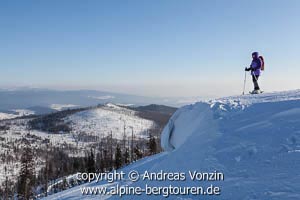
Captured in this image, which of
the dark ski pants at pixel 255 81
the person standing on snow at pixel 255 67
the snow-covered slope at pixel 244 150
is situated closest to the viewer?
the snow-covered slope at pixel 244 150

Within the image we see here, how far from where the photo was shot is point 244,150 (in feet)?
36.6

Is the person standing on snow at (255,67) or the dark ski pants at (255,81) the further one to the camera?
the person standing on snow at (255,67)

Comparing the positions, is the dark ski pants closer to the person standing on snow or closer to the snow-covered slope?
the person standing on snow

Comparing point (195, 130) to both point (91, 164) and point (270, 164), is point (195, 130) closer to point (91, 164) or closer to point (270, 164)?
point (270, 164)

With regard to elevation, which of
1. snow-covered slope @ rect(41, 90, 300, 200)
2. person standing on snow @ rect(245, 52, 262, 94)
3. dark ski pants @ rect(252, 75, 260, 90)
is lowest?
snow-covered slope @ rect(41, 90, 300, 200)

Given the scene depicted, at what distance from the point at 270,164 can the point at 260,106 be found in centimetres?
440

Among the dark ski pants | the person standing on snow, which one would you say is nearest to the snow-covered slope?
the dark ski pants

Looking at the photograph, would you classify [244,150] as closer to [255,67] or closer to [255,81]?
[255,81]

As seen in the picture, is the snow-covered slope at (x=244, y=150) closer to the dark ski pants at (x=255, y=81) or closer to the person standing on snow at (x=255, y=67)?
the dark ski pants at (x=255, y=81)

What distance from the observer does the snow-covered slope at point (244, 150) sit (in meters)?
9.48

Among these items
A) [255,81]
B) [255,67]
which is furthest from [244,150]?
[255,67]

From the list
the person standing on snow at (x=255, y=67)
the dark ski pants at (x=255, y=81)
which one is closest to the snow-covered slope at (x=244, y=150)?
the dark ski pants at (x=255, y=81)

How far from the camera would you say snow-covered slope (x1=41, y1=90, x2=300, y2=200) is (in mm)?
9484

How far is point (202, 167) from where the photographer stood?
36.7 ft
